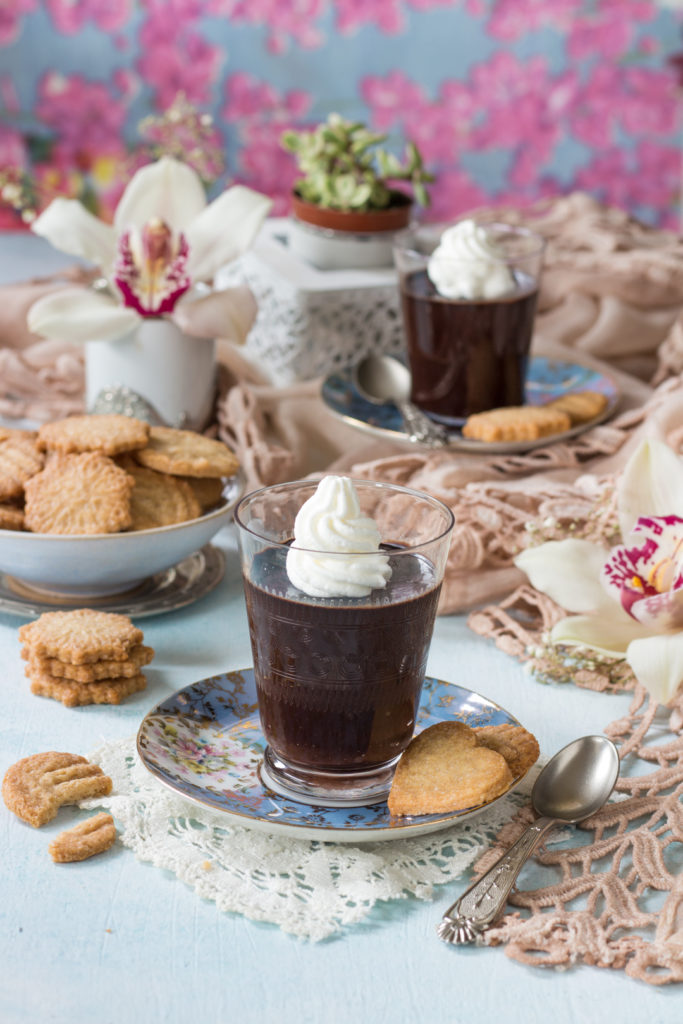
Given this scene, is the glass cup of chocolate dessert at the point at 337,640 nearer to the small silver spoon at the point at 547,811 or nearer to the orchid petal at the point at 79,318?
the small silver spoon at the point at 547,811

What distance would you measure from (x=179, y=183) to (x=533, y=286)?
1.35ft

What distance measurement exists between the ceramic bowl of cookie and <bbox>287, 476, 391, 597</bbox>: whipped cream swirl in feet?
0.82

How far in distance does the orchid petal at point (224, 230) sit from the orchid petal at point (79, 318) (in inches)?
3.9

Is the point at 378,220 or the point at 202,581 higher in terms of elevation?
the point at 378,220

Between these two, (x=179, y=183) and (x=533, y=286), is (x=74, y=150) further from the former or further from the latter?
(x=533, y=286)

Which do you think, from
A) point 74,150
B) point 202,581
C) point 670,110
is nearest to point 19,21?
point 74,150

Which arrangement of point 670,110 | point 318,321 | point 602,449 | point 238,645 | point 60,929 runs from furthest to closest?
point 670,110 → point 318,321 → point 602,449 → point 238,645 → point 60,929

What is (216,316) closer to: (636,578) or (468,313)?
(468,313)

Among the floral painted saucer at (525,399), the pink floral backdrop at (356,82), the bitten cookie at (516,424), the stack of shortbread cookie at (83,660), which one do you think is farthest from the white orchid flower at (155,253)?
the pink floral backdrop at (356,82)

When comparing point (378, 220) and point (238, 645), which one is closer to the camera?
point (238, 645)

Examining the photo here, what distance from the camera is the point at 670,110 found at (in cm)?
312

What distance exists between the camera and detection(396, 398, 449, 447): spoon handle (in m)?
1.24

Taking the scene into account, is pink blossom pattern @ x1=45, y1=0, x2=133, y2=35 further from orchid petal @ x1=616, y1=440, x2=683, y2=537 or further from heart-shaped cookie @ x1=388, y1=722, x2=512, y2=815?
heart-shaped cookie @ x1=388, y1=722, x2=512, y2=815

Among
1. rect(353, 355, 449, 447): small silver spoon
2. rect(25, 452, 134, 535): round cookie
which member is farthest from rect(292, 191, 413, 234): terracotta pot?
rect(25, 452, 134, 535): round cookie
